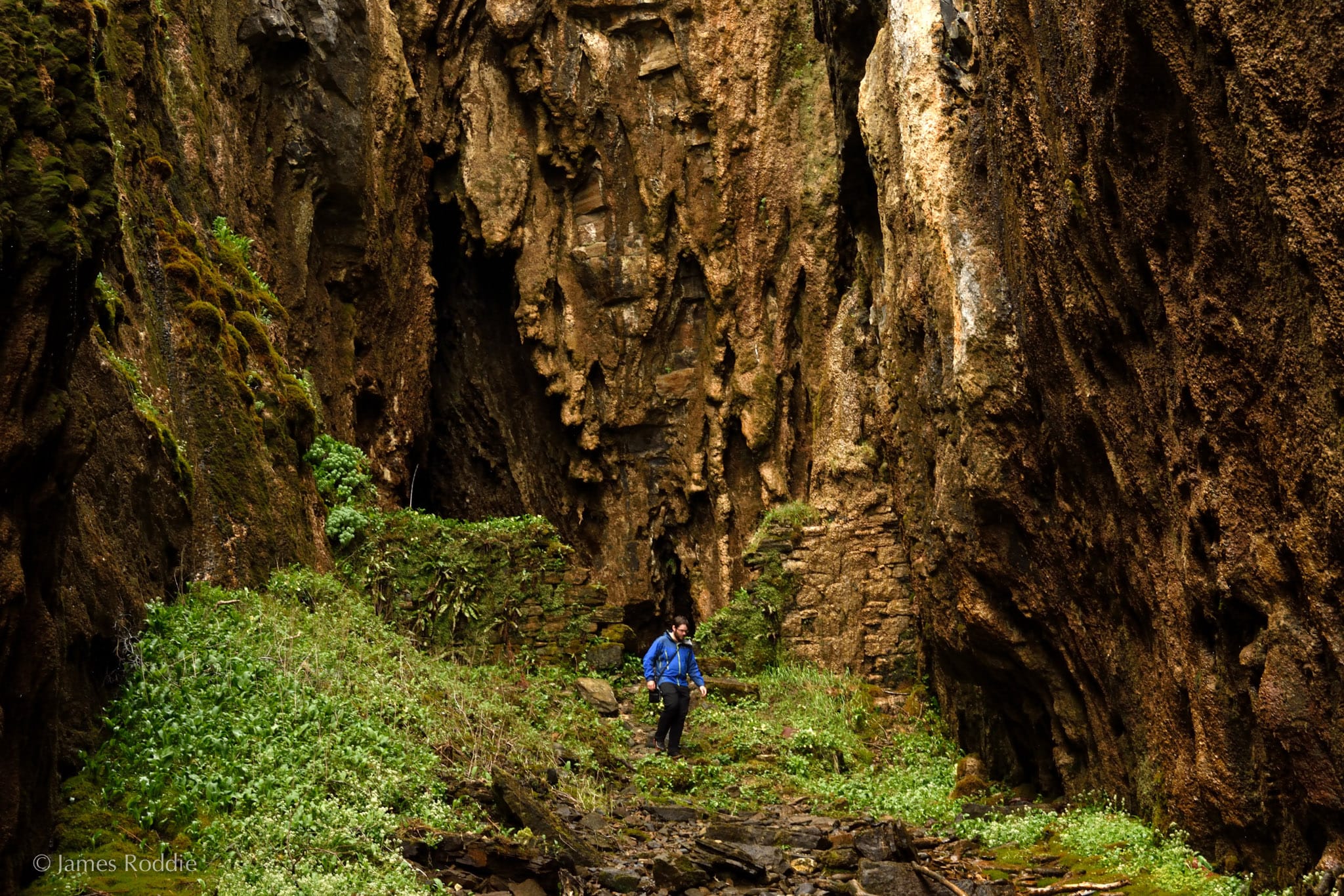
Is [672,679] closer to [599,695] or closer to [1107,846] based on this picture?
[599,695]

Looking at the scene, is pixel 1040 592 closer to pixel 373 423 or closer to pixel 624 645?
pixel 624 645

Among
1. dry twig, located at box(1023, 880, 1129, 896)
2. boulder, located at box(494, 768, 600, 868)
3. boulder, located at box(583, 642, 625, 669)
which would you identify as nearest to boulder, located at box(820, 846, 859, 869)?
dry twig, located at box(1023, 880, 1129, 896)

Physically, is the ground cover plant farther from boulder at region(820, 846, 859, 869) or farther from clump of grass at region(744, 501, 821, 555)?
boulder at region(820, 846, 859, 869)

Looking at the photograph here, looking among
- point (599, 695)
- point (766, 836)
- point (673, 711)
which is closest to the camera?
point (766, 836)

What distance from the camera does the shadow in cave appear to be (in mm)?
21625

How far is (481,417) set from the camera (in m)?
21.8

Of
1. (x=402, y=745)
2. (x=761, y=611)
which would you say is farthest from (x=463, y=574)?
(x=402, y=745)

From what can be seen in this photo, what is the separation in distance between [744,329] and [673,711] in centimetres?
955

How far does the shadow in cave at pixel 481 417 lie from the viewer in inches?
851

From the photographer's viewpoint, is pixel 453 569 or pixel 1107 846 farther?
pixel 453 569

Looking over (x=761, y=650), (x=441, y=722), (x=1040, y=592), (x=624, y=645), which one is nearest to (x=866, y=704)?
(x=761, y=650)

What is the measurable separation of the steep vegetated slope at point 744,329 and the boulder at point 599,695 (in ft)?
10.3

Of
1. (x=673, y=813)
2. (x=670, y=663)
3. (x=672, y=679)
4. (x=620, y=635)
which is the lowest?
(x=673, y=813)

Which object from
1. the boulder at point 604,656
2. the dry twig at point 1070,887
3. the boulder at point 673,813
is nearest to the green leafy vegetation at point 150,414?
the boulder at point 673,813
